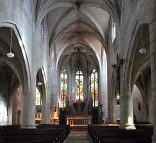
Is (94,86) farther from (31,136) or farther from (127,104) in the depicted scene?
(31,136)

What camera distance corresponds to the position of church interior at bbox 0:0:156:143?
15117 millimetres

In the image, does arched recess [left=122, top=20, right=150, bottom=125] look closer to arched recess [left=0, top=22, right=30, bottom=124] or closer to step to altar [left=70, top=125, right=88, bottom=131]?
arched recess [left=0, top=22, right=30, bottom=124]

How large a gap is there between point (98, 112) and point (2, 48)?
73.9 feet

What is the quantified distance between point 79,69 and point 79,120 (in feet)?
36.1

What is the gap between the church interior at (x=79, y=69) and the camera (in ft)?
49.6

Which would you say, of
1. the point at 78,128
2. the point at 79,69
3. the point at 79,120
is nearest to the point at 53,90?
the point at 79,120

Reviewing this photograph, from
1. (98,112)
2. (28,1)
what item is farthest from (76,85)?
(28,1)

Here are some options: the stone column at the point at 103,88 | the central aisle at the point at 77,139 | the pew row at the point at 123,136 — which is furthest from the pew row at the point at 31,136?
the stone column at the point at 103,88

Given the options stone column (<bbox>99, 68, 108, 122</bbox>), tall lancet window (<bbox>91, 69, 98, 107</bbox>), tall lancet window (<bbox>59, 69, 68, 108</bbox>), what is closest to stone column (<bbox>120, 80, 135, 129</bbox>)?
stone column (<bbox>99, 68, 108, 122</bbox>)

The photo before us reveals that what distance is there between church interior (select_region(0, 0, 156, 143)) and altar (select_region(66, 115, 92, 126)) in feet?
0.22

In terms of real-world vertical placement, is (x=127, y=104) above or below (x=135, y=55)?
below

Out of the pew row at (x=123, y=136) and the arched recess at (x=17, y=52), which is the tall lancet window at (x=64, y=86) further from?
the pew row at (x=123, y=136)

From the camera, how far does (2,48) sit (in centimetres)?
2114

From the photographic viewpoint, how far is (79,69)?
4806cm
